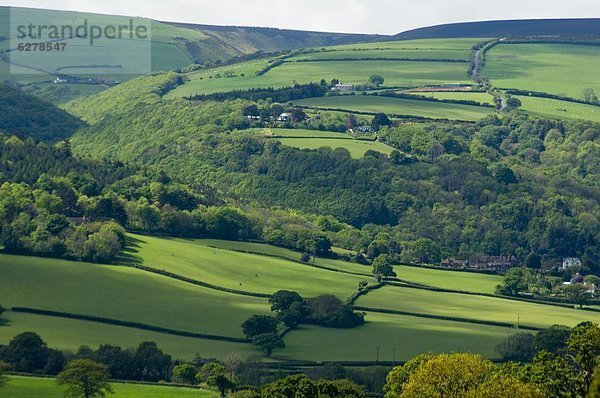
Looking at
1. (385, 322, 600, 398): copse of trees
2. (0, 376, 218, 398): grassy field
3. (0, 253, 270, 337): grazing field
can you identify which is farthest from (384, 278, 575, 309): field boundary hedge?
(385, 322, 600, 398): copse of trees

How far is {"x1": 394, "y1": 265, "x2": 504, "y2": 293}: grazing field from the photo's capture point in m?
144

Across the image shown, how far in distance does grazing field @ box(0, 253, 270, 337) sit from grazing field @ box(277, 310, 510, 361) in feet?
18.1

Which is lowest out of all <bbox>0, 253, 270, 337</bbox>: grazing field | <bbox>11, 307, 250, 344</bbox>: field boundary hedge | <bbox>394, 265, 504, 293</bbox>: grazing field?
<bbox>11, 307, 250, 344</bbox>: field boundary hedge

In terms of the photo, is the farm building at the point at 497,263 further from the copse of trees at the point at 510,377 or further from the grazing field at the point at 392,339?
the copse of trees at the point at 510,377

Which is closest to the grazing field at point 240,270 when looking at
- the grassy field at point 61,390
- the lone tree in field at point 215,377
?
the lone tree in field at point 215,377

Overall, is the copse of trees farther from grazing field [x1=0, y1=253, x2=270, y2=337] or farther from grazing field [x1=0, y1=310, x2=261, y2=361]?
grazing field [x1=0, y1=253, x2=270, y2=337]

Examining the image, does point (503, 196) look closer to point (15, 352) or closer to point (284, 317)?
point (284, 317)

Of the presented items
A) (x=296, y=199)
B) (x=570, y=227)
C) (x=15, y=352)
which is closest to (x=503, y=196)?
(x=570, y=227)

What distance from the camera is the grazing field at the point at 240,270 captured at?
13212 centimetres

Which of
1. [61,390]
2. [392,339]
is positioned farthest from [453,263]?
[61,390]

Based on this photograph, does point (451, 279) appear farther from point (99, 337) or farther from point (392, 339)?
point (99, 337)

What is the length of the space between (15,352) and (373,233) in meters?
87.1

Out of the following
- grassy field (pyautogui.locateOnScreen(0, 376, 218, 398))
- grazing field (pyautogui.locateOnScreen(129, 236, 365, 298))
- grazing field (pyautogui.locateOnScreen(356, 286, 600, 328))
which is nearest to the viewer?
grassy field (pyautogui.locateOnScreen(0, 376, 218, 398))

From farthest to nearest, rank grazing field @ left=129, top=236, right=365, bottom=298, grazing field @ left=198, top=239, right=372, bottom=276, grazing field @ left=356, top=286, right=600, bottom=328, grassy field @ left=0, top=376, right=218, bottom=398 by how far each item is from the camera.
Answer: grazing field @ left=198, top=239, right=372, bottom=276 → grazing field @ left=129, top=236, right=365, bottom=298 → grazing field @ left=356, top=286, right=600, bottom=328 → grassy field @ left=0, top=376, right=218, bottom=398
